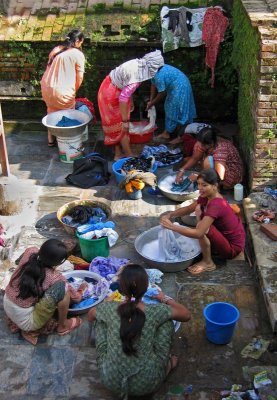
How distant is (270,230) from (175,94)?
9.83ft

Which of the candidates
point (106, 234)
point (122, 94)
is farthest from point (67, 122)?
point (106, 234)

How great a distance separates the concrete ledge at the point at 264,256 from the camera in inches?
204

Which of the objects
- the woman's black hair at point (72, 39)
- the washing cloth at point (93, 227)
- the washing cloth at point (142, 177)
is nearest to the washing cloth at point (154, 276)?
the washing cloth at point (93, 227)

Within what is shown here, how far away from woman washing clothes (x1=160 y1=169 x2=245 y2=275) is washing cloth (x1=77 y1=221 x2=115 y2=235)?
74 centimetres

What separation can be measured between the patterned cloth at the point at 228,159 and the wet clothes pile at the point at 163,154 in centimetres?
89

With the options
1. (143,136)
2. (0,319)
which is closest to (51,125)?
(143,136)

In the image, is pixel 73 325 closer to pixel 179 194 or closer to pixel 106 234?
pixel 106 234

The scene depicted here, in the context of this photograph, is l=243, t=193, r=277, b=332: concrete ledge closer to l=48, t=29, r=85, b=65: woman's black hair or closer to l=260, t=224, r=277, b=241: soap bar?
l=260, t=224, r=277, b=241: soap bar

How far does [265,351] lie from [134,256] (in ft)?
6.25

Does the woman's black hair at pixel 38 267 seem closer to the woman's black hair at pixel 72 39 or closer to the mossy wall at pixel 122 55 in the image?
the woman's black hair at pixel 72 39

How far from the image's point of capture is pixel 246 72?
754 cm

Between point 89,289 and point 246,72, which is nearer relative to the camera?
point 89,289

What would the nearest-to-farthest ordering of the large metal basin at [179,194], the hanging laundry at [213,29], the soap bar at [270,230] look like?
the soap bar at [270,230] → the large metal basin at [179,194] → the hanging laundry at [213,29]

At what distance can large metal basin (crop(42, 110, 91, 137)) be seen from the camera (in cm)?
806
